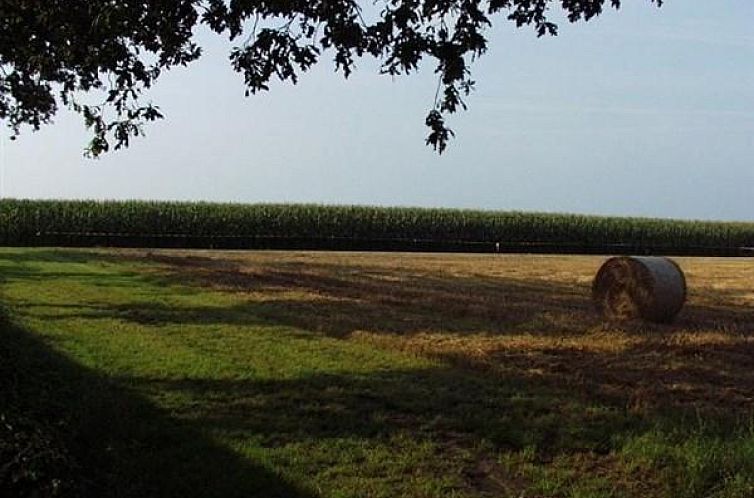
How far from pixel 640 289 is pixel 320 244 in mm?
32899

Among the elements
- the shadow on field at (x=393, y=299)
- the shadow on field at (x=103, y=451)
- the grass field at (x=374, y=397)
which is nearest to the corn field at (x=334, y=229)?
the shadow on field at (x=393, y=299)

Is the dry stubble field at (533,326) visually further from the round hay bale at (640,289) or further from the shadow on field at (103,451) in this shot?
the shadow on field at (103,451)

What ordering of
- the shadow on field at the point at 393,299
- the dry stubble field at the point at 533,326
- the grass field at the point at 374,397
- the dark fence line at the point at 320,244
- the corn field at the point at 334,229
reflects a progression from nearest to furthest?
the grass field at the point at 374,397, the dry stubble field at the point at 533,326, the shadow on field at the point at 393,299, the dark fence line at the point at 320,244, the corn field at the point at 334,229

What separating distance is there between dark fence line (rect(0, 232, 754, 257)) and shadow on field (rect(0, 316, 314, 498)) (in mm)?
35580

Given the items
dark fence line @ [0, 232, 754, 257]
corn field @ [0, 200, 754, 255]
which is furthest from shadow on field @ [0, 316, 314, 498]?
corn field @ [0, 200, 754, 255]

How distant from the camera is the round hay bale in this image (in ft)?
44.3

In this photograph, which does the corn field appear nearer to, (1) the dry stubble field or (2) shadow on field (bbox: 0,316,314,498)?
(1) the dry stubble field

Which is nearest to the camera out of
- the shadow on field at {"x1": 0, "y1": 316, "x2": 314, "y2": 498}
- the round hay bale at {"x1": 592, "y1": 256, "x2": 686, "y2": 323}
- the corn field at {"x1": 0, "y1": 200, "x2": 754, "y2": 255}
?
the shadow on field at {"x1": 0, "y1": 316, "x2": 314, "y2": 498}

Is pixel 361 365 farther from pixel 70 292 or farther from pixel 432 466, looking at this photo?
pixel 70 292

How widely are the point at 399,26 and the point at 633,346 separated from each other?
5732 mm

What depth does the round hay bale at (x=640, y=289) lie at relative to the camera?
13.5 meters

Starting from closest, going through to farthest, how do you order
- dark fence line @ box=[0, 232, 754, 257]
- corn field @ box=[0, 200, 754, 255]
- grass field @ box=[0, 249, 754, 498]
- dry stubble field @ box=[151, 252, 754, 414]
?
grass field @ box=[0, 249, 754, 498], dry stubble field @ box=[151, 252, 754, 414], dark fence line @ box=[0, 232, 754, 257], corn field @ box=[0, 200, 754, 255]

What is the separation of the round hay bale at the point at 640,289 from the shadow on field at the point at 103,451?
902 centimetres

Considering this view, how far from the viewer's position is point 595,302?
14.8 meters
